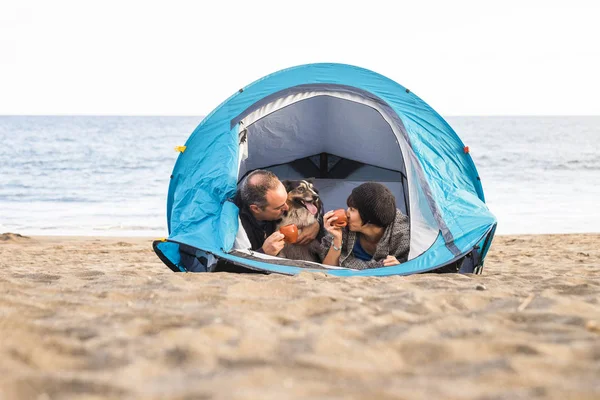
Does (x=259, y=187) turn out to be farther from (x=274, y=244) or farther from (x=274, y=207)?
(x=274, y=244)

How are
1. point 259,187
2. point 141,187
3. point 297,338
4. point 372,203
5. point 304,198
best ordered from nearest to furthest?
point 297,338, point 372,203, point 259,187, point 304,198, point 141,187

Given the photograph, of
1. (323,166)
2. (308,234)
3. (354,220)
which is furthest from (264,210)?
(323,166)

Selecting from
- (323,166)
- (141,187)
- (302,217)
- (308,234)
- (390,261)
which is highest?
(323,166)

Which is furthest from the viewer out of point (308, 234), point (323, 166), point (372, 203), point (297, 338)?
point (323, 166)

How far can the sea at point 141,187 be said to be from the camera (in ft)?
30.8

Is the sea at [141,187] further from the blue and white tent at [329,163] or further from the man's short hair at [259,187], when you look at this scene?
the man's short hair at [259,187]

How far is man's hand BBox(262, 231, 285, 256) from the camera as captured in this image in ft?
13.0

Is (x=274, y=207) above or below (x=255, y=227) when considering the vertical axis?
above

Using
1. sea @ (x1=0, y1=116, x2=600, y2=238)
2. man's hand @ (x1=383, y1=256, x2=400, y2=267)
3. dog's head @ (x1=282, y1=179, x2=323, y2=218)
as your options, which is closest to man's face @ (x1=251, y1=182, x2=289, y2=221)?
dog's head @ (x1=282, y1=179, x2=323, y2=218)

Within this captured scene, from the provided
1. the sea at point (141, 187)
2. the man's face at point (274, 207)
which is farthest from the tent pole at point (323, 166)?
the sea at point (141, 187)

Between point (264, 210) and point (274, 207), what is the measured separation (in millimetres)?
77

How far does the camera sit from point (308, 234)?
4.26 metres

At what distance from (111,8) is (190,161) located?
19081 mm

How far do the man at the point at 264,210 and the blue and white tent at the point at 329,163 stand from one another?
12 cm
